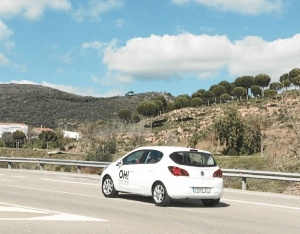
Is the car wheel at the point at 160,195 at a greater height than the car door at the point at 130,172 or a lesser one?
lesser

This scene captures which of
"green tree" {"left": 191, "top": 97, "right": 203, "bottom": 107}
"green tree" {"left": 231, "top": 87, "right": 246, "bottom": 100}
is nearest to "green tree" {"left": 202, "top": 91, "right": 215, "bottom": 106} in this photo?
"green tree" {"left": 191, "top": 97, "right": 203, "bottom": 107}

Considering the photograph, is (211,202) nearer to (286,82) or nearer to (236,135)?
(286,82)

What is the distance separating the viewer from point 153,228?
9.02m

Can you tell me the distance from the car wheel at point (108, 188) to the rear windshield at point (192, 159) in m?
2.56

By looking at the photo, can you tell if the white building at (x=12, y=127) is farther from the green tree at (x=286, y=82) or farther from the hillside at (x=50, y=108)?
the green tree at (x=286, y=82)

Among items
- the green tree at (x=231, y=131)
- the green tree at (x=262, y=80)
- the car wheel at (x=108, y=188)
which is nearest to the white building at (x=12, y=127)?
the green tree at (x=262, y=80)

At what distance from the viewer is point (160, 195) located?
12445 millimetres

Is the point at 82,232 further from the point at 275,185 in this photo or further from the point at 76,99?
the point at 76,99

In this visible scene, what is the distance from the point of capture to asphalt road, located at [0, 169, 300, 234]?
355 inches

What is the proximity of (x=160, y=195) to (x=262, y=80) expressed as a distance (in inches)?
4019

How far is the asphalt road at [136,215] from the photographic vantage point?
902 cm

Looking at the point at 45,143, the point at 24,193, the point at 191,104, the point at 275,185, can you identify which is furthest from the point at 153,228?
the point at 191,104

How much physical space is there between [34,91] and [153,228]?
142723mm

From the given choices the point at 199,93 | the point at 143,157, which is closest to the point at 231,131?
the point at 143,157
